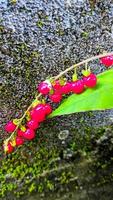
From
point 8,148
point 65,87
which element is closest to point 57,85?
point 65,87

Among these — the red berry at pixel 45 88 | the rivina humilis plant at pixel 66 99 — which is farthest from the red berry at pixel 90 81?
the red berry at pixel 45 88

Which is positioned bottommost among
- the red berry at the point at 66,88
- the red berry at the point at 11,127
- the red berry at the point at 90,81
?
the red berry at the point at 11,127

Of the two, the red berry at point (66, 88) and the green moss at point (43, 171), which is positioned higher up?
the red berry at point (66, 88)

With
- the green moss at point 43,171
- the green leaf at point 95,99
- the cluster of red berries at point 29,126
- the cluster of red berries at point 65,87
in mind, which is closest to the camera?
the green leaf at point 95,99

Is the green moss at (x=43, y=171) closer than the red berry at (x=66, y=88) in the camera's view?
No

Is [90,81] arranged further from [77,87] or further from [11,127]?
[11,127]

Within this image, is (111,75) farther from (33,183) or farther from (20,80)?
(33,183)

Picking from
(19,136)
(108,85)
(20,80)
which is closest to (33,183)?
(19,136)

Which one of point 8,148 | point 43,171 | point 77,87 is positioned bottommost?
point 43,171

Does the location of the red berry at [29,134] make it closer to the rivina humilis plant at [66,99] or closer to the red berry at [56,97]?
the rivina humilis plant at [66,99]
